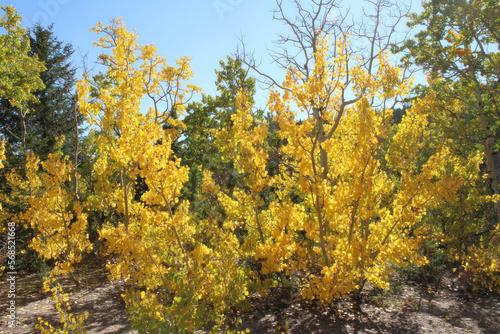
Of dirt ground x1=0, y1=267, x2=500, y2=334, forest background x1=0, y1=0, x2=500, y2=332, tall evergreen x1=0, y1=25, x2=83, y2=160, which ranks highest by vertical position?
tall evergreen x1=0, y1=25, x2=83, y2=160

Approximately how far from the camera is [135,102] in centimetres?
529

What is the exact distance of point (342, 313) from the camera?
440 cm

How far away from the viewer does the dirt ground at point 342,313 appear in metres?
4.03

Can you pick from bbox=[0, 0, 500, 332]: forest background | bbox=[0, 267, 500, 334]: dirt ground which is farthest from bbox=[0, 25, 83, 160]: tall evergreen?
bbox=[0, 267, 500, 334]: dirt ground

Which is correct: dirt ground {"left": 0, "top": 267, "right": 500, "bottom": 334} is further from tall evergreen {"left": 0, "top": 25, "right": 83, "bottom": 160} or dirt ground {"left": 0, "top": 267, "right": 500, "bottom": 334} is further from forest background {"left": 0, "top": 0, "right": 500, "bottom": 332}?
tall evergreen {"left": 0, "top": 25, "right": 83, "bottom": 160}

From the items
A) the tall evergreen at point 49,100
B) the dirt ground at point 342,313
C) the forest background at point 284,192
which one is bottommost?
the dirt ground at point 342,313

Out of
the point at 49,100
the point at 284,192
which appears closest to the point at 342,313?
the point at 284,192

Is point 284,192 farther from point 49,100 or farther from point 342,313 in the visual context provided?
point 49,100

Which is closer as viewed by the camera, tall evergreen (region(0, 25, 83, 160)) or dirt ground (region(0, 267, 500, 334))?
dirt ground (region(0, 267, 500, 334))

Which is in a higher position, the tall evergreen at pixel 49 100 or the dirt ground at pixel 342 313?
the tall evergreen at pixel 49 100

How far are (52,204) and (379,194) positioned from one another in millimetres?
6183

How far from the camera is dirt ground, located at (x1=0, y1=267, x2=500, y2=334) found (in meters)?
4.03

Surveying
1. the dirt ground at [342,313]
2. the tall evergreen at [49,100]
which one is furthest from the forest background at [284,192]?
the tall evergreen at [49,100]

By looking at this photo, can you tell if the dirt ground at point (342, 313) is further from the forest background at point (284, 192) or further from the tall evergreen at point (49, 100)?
the tall evergreen at point (49, 100)
